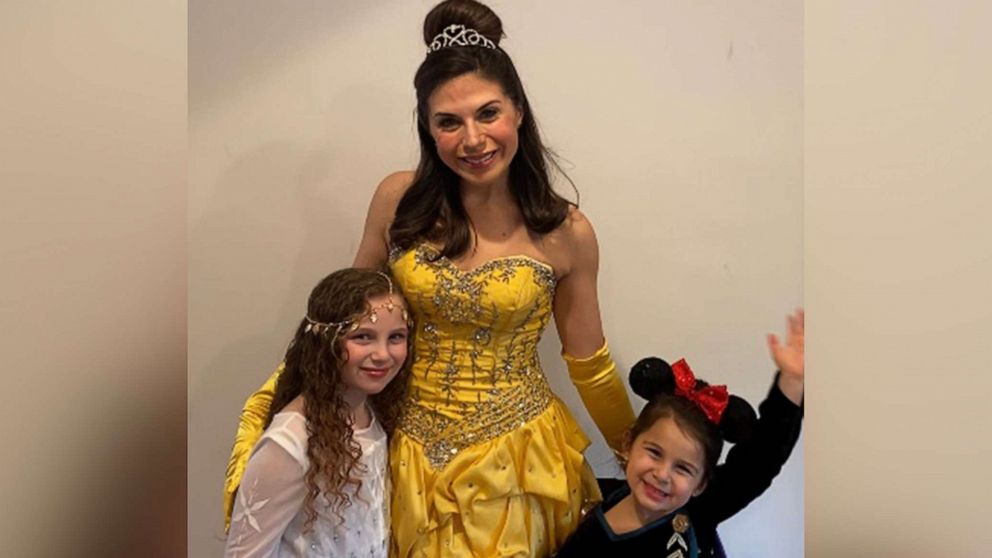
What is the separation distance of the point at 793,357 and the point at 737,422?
12 cm

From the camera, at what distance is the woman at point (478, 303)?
102cm

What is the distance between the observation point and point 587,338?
44.8 inches

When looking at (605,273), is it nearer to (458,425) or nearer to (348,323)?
(458,425)

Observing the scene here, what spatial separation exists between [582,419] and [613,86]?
492 millimetres

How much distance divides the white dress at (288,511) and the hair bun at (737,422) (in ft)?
1.41

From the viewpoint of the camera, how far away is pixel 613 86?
1.26 meters

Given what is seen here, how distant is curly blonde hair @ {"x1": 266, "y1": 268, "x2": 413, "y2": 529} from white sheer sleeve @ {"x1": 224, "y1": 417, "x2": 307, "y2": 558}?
0.05 feet

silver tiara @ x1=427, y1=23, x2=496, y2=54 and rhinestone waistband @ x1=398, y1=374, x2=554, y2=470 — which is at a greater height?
silver tiara @ x1=427, y1=23, x2=496, y2=54

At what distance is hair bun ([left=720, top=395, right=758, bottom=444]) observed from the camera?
3.42 ft

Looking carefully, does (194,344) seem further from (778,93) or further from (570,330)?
(778,93)

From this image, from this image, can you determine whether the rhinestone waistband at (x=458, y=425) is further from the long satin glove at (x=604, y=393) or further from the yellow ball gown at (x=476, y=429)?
the long satin glove at (x=604, y=393)

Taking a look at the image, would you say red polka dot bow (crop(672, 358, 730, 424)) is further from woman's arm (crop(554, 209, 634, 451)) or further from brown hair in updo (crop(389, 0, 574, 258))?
brown hair in updo (crop(389, 0, 574, 258))

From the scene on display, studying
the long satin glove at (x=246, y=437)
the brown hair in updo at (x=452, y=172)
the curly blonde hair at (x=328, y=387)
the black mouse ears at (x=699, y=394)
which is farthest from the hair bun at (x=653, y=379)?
the long satin glove at (x=246, y=437)

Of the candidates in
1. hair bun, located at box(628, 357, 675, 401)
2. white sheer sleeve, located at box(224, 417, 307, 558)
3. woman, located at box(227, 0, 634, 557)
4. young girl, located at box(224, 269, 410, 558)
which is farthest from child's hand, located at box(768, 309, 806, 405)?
white sheer sleeve, located at box(224, 417, 307, 558)
